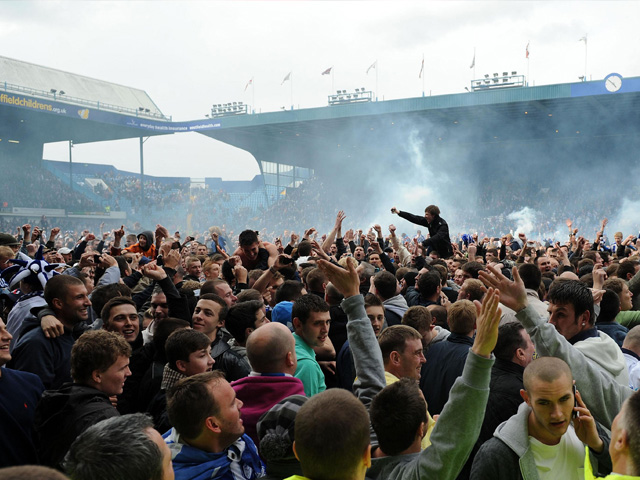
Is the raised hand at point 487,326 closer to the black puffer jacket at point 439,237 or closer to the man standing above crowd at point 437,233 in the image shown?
the man standing above crowd at point 437,233

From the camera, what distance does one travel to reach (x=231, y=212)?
42.2m

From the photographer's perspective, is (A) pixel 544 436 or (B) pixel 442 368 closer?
(A) pixel 544 436

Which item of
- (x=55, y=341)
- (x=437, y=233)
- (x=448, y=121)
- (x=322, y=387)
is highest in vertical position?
(x=448, y=121)

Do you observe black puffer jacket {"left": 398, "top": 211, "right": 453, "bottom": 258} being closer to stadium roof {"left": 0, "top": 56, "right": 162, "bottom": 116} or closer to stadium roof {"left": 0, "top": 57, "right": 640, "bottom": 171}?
stadium roof {"left": 0, "top": 57, "right": 640, "bottom": 171}

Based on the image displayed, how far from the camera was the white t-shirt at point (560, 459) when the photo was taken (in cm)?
242

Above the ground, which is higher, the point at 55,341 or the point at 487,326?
the point at 487,326

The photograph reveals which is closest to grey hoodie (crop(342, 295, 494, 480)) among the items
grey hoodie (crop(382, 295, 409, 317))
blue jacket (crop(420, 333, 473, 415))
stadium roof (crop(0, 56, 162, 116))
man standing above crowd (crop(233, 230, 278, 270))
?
blue jacket (crop(420, 333, 473, 415))

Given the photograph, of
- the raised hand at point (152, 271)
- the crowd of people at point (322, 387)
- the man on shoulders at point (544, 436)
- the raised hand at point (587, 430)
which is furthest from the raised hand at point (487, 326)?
the raised hand at point (152, 271)

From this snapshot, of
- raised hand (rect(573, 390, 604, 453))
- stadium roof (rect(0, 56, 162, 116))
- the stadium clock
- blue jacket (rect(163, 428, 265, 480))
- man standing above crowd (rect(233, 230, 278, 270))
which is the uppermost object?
stadium roof (rect(0, 56, 162, 116))

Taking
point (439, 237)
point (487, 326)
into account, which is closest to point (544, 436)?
point (487, 326)

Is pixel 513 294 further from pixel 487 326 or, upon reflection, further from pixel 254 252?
pixel 254 252

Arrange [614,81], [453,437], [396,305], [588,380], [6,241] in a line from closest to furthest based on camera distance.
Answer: [453,437] → [588,380] → [396,305] → [6,241] → [614,81]

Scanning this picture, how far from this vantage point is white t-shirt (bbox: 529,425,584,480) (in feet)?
7.95

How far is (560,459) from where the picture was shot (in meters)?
2.45
